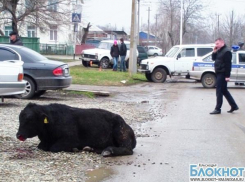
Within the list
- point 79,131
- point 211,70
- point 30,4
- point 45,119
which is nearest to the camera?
point 45,119

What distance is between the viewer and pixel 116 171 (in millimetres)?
7281

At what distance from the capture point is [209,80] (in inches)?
923

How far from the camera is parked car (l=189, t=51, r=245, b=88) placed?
23.4 metres

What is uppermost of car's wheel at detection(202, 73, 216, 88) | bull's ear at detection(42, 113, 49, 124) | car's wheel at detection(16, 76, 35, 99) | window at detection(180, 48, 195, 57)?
window at detection(180, 48, 195, 57)

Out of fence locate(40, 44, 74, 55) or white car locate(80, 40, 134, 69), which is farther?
fence locate(40, 44, 74, 55)

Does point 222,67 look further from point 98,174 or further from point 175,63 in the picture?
point 175,63

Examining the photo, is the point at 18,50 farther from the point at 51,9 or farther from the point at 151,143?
the point at 51,9

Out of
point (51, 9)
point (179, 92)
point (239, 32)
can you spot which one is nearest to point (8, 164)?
point (179, 92)

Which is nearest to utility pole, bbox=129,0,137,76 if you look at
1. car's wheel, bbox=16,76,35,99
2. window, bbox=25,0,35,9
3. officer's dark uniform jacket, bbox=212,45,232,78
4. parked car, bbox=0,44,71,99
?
window, bbox=25,0,35,9

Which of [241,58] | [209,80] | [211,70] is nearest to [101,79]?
[209,80]

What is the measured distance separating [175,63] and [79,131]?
710 inches

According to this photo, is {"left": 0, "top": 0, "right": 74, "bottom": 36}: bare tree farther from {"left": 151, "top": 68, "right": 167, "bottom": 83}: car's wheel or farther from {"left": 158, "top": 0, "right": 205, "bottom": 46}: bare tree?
{"left": 158, "top": 0, "right": 205, "bottom": 46}: bare tree

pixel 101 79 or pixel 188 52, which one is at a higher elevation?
pixel 188 52

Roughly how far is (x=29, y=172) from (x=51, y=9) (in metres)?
31.2
